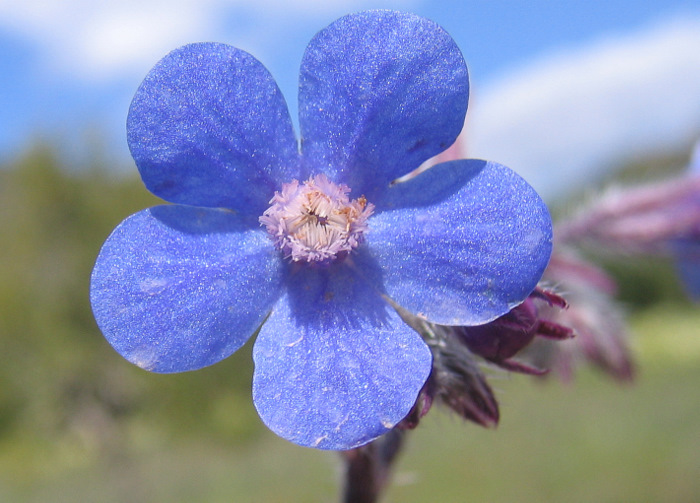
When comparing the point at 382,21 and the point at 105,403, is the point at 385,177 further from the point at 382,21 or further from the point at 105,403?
the point at 105,403

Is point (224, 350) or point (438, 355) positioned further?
point (438, 355)

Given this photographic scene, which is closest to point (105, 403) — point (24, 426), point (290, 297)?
point (24, 426)

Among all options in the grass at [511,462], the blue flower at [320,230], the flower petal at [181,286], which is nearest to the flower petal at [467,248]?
the blue flower at [320,230]

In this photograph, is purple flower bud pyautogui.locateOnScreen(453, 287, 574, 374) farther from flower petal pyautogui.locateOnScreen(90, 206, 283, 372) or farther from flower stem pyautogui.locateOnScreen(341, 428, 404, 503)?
flower stem pyautogui.locateOnScreen(341, 428, 404, 503)

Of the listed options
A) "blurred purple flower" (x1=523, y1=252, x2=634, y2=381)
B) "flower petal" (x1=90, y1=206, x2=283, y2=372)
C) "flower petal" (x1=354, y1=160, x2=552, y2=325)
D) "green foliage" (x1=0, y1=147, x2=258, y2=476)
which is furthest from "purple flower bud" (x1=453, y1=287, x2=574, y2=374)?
"green foliage" (x1=0, y1=147, x2=258, y2=476)

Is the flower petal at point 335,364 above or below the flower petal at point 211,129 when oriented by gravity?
below

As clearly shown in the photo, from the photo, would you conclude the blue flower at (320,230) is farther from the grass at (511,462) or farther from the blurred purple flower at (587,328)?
the grass at (511,462)
